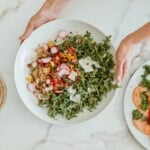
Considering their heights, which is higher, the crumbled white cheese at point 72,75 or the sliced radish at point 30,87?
the crumbled white cheese at point 72,75

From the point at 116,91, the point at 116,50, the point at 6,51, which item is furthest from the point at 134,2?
the point at 6,51

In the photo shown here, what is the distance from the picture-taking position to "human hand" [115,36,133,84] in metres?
1.32

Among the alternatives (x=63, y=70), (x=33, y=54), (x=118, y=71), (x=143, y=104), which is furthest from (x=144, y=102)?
(x=33, y=54)

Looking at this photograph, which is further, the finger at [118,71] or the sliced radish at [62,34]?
the sliced radish at [62,34]

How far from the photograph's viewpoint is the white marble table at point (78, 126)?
139 cm

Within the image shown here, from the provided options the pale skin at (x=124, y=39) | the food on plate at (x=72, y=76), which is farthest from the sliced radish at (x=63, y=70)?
the pale skin at (x=124, y=39)

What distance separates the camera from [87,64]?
55.0 inches

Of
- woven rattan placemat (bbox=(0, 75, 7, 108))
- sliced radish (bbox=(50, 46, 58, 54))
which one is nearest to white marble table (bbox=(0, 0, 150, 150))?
woven rattan placemat (bbox=(0, 75, 7, 108))

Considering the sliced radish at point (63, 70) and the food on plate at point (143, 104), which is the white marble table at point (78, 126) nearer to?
the food on plate at point (143, 104)

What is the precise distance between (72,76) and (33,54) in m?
0.14

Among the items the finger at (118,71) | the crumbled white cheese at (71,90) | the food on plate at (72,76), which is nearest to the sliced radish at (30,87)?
the food on plate at (72,76)

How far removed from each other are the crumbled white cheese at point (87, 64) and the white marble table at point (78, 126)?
92mm

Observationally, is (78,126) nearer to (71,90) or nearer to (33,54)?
(71,90)

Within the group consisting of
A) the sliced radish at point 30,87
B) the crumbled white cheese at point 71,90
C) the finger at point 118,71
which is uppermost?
the finger at point 118,71
